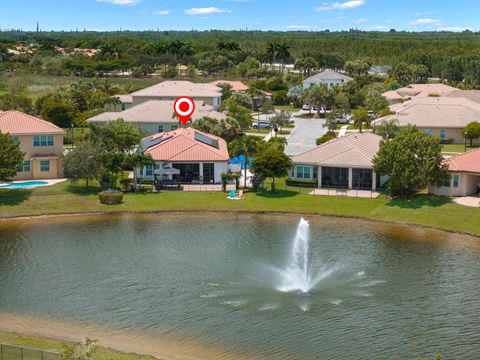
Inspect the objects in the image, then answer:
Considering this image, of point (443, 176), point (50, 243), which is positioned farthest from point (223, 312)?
point (443, 176)

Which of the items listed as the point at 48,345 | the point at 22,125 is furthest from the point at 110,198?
the point at 48,345

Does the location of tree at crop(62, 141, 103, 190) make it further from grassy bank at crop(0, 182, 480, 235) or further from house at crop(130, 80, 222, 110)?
house at crop(130, 80, 222, 110)

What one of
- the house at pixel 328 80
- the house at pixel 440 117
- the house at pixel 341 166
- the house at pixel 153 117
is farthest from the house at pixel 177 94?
the house at pixel 341 166

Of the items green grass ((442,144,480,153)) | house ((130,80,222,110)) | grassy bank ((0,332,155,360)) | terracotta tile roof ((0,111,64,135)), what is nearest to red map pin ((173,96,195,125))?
house ((130,80,222,110))

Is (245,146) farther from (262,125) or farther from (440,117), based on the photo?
(262,125)

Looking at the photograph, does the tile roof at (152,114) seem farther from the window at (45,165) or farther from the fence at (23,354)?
the fence at (23,354)

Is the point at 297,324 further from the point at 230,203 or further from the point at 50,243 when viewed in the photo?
the point at 230,203
